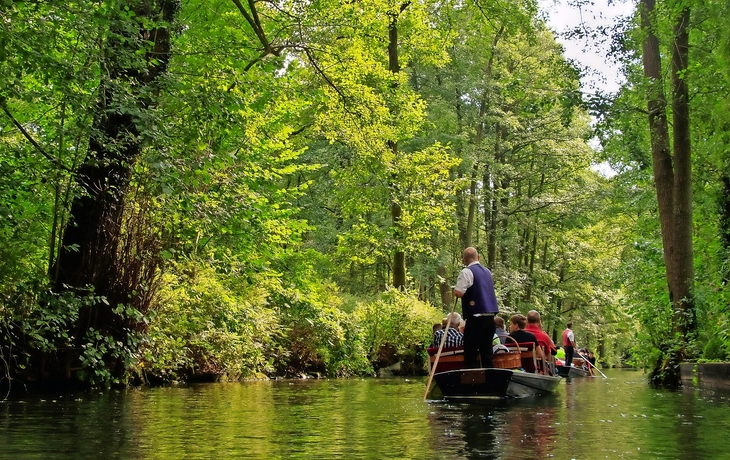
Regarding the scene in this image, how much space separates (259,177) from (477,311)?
8.30 meters

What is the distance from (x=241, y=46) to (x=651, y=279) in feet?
40.7

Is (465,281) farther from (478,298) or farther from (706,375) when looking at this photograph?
(706,375)

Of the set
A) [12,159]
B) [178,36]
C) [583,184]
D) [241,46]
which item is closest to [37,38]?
[12,159]

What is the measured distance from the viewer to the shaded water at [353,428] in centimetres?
580

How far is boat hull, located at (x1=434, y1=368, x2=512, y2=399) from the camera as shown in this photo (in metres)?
11.2

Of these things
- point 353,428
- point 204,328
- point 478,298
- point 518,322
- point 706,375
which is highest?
point 478,298

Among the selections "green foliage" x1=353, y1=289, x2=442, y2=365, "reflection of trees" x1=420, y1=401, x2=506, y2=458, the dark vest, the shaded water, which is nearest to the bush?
"green foliage" x1=353, y1=289, x2=442, y2=365

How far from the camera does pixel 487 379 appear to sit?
1127cm

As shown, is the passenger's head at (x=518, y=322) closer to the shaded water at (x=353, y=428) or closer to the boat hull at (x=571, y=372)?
the shaded water at (x=353, y=428)

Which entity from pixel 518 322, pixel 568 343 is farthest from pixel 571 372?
pixel 518 322

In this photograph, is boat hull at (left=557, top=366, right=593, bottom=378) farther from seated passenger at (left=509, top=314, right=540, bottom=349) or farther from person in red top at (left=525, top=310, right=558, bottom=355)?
seated passenger at (left=509, top=314, right=540, bottom=349)

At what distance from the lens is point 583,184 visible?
40.5 m

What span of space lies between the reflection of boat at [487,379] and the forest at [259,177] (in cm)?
337

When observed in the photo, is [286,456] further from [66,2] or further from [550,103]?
[550,103]
